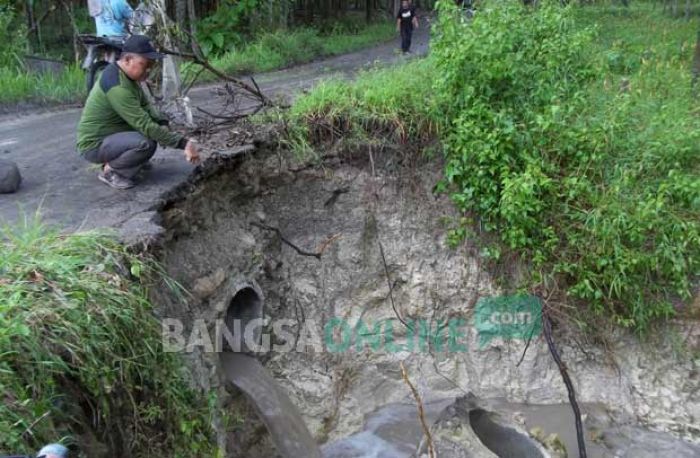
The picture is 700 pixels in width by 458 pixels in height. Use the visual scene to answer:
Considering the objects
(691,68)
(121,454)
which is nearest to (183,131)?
(121,454)

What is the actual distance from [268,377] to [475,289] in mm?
2201

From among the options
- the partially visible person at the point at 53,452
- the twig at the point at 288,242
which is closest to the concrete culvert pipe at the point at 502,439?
the twig at the point at 288,242

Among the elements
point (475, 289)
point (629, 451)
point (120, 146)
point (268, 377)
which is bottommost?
point (629, 451)

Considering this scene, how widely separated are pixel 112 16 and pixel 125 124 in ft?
8.31

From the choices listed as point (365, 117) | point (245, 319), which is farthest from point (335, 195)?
point (245, 319)

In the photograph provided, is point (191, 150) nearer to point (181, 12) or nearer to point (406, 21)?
point (181, 12)

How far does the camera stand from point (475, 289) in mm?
6457

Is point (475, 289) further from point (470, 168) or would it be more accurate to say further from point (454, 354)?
point (470, 168)

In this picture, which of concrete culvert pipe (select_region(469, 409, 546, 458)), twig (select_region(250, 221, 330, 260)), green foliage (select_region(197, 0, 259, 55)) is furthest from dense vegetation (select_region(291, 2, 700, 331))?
green foliage (select_region(197, 0, 259, 55))

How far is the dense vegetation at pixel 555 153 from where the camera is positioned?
5.54 metres

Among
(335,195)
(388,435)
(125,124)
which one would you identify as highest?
(125,124)

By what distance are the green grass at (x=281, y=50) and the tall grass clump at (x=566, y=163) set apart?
5480mm

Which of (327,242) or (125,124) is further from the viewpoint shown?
(327,242)

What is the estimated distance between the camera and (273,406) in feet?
18.5
